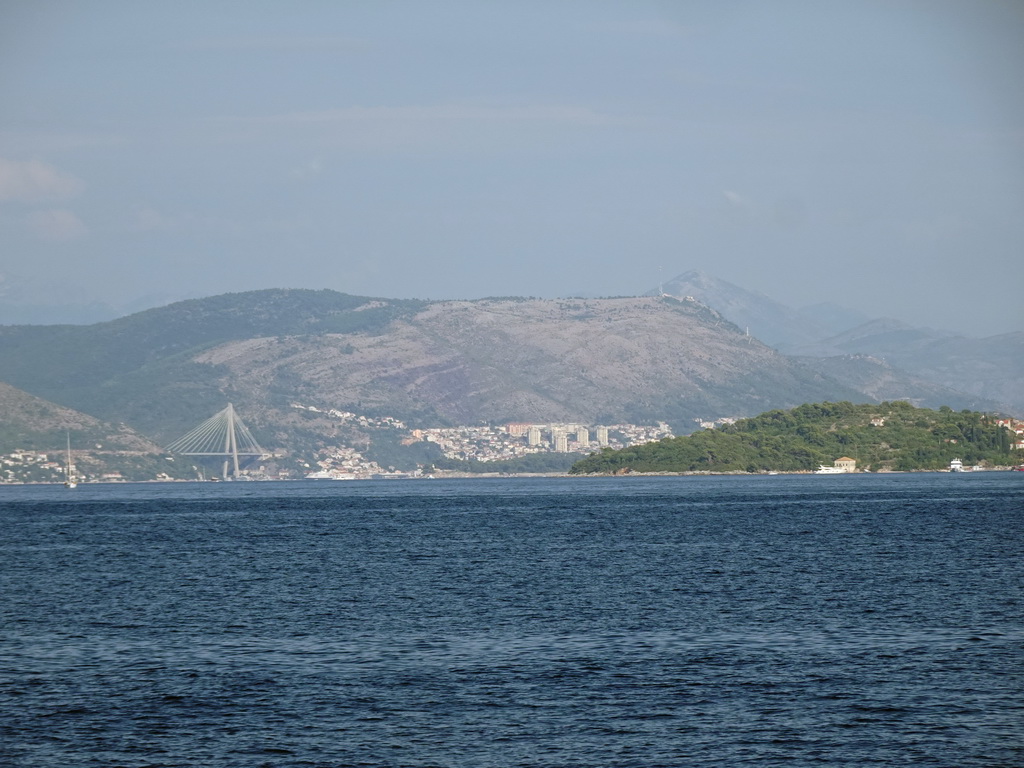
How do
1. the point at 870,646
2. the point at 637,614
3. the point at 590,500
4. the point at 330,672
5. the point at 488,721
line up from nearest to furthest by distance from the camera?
the point at 488,721
the point at 330,672
the point at 870,646
the point at 637,614
the point at 590,500

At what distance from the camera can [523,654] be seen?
42.0m

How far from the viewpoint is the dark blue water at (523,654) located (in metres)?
31.5

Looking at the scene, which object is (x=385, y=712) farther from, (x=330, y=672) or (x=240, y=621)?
(x=240, y=621)

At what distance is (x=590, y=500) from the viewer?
551 ft

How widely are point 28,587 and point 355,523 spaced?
196 feet

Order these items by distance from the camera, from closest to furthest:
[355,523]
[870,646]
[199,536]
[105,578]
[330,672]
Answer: [330,672] < [870,646] < [105,578] < [199,536] < [355,523]

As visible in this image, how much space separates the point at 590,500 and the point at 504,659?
12716cm

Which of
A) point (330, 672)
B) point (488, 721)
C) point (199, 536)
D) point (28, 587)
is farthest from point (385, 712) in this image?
point (199, 536)

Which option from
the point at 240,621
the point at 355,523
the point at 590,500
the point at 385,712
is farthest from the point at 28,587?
the point at 590,500

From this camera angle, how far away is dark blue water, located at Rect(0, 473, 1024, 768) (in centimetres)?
3148

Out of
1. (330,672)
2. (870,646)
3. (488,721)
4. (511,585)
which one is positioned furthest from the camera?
(511,585)

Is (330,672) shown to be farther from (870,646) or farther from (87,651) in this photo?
(870,646)

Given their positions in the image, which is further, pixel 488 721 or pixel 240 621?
pixel 240 621

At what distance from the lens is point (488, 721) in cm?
3338
